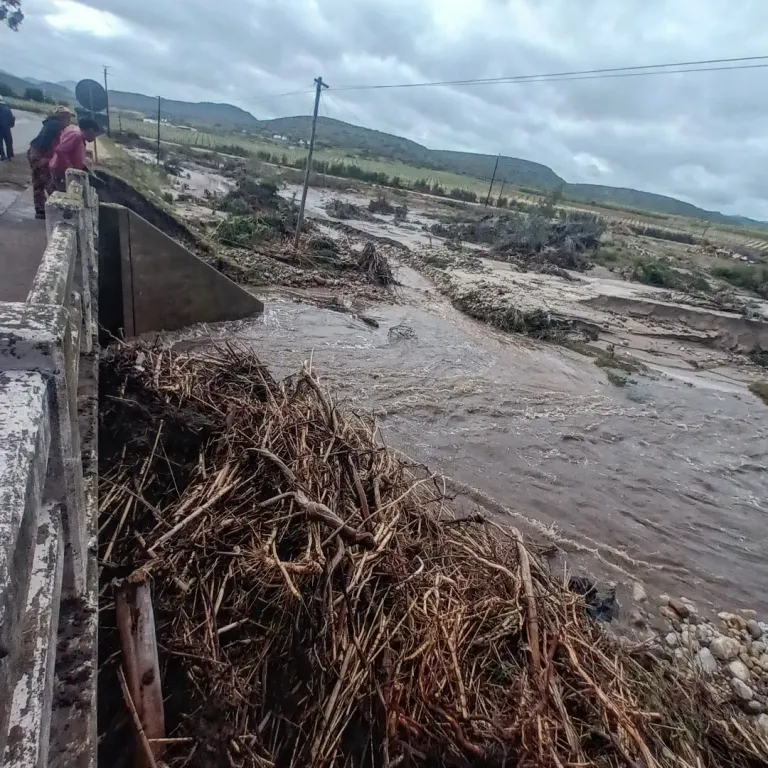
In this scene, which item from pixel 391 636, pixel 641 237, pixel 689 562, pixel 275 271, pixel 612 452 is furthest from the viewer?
pixel 641 237

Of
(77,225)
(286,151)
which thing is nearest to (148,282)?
(77,225)

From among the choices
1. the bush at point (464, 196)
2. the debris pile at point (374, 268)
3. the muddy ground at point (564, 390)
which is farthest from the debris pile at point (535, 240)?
the bush at point (464, 196)

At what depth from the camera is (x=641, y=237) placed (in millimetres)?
42406

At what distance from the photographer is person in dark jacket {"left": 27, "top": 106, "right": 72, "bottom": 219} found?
23.5 feet

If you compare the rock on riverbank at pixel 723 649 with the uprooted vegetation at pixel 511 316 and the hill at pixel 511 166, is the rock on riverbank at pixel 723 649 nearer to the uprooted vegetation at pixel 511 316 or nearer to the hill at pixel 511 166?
the uprooted vegetation at pixel 511 316

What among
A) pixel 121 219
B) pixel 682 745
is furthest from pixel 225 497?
pixel 121 219

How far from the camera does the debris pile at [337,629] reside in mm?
2586

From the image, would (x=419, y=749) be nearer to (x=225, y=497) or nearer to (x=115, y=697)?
(x=115, y=697)

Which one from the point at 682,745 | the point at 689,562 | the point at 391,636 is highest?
the point at 391,636

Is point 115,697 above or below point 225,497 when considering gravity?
below

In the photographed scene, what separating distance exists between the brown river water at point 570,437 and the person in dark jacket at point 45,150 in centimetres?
312

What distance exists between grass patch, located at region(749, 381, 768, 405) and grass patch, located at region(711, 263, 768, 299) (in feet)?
42.5

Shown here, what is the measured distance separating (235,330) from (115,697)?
27.9ft

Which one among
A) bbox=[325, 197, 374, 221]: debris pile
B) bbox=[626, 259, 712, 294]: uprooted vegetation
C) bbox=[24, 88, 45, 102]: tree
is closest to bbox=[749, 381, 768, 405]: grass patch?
bbox=[626, 259, 712, 294]: uprooted vegetation
